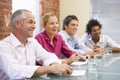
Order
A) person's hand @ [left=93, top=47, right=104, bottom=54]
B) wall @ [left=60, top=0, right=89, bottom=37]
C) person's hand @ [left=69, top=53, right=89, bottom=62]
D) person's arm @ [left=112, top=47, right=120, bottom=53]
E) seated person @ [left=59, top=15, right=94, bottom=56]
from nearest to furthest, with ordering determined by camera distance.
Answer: person's hand @ [left=69, top=53, right=89, bottom=62], person's hand @ [left=93, top=47, right=104, bottom=54], seated person @ [left=59, top=15, right=94, bottom=56], person's arm @ [left=112, top=47, right=120, bottom=53], wall @ [left=60, top=0, right=89, bottom=37]

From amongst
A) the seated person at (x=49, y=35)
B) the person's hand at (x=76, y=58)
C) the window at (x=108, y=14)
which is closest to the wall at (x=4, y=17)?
the seated person at (x=49, y=35)

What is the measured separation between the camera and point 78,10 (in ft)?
18.1

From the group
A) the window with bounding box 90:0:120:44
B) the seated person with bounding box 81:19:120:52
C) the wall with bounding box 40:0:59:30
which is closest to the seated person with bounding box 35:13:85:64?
the seated person with bounding box 81:19:120:52

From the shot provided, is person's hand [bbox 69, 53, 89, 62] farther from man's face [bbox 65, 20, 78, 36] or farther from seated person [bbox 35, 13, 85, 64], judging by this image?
man's face [bbox 65, 20, 78, 36]

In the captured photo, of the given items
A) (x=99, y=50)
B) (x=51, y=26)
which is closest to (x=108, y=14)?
(x=99, y=50)

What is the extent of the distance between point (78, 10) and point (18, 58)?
3.72 m

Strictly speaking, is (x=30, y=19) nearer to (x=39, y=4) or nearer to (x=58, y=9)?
(x=39, y=4)

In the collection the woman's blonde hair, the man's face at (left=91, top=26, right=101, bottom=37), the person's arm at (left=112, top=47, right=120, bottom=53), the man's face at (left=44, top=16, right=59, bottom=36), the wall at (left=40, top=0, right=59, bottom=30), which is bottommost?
the person's arm at (left=112, top=47, right=120, bottom=53)

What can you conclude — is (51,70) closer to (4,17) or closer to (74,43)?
(4,17)

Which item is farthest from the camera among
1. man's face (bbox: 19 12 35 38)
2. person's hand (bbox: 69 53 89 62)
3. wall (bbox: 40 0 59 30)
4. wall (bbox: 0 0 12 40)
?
wall (bbox: 40 0 59 30)

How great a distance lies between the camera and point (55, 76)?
6.00 feet

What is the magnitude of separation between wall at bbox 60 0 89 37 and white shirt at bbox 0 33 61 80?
3.35 meters

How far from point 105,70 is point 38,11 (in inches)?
108

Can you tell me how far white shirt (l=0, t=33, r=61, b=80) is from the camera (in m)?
1.74
